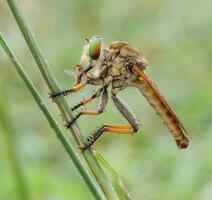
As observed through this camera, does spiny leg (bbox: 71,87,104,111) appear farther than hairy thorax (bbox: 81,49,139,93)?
No

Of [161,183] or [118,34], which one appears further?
[118,34]

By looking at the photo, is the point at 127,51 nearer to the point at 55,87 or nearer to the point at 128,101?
the point at 55,87

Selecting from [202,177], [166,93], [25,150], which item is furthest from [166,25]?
[202,177]

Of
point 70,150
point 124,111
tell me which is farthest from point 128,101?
point 70,150

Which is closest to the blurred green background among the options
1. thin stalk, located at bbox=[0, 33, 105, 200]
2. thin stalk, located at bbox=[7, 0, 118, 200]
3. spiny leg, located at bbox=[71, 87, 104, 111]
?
spiny leg, located at bbox=[71, 87, 104, 111]

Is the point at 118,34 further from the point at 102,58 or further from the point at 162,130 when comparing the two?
the point at 102,58

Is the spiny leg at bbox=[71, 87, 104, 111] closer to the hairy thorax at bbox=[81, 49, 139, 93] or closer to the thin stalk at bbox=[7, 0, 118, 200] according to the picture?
the hairy thorax at bbox=[81, 49, 139, 93]
